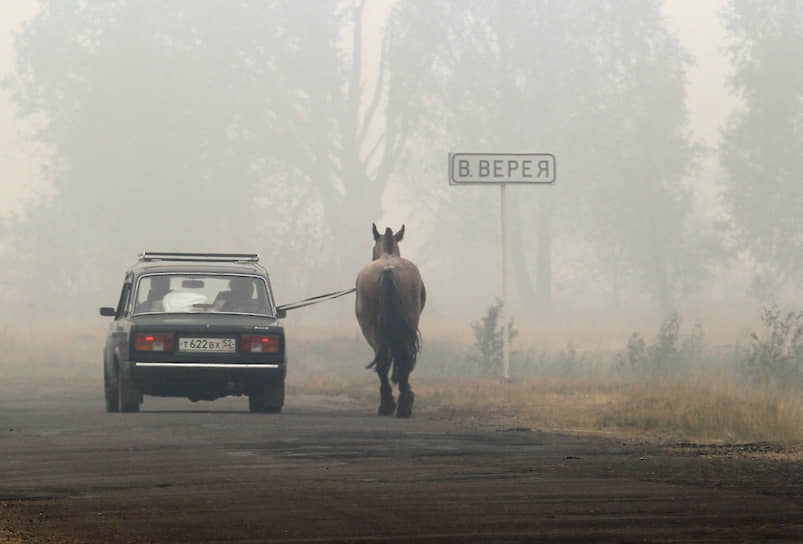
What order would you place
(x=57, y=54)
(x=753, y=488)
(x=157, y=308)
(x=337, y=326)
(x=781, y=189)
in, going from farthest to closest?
1. (x=57, y=54)
2. (x=781, y=189)
3. (x=337, y=326)
4. (x=157, y=308)
5. (x=753, y=488)

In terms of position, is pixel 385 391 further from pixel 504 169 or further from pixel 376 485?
pixel 376 485

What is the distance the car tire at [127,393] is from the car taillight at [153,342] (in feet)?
1.41

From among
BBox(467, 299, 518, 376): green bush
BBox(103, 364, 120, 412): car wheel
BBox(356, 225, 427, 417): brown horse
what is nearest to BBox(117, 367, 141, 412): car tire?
BBox(103, 364, 120, 412): car wheel

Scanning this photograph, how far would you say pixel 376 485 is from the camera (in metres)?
12.8

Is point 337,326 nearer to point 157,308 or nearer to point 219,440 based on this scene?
point 157,308

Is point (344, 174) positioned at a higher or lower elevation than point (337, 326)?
higher

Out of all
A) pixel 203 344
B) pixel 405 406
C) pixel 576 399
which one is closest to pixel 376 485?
pixel 203 344

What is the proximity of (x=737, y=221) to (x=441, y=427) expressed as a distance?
3608 cm

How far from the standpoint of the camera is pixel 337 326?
4894cm

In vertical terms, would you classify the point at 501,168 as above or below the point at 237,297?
above

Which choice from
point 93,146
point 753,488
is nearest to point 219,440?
point 753,488

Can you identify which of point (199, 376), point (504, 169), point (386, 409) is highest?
point (504, 169)

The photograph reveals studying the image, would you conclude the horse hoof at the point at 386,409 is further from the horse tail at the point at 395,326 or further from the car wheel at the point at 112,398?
the car wheel at the point at 112,398

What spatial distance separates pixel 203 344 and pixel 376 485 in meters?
7.78
